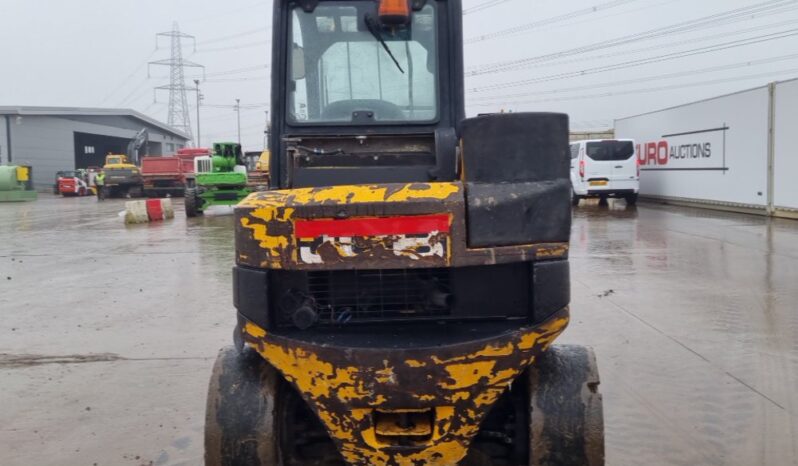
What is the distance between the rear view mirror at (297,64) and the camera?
4.12 metres

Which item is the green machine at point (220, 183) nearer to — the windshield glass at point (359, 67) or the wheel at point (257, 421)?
the windshield glass at point (359, 67)

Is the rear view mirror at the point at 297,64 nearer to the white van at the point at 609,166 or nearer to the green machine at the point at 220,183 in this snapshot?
the green machine at the point at 220,183

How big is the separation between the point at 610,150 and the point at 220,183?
467 inches

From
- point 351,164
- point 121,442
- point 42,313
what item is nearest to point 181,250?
point 42,313

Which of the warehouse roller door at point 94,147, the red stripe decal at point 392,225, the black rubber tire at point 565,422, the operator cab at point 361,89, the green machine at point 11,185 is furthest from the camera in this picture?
the warehouse roller door at point 94,147

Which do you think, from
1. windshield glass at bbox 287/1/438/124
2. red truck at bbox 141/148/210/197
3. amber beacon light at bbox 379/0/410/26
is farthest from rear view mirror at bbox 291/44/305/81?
red truck at bbox 141/148/210/197

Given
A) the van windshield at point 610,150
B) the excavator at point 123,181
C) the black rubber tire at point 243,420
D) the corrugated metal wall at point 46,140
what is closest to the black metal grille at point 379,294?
the black rubber tire at point 243,420

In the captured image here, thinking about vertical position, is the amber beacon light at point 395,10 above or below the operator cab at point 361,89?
above

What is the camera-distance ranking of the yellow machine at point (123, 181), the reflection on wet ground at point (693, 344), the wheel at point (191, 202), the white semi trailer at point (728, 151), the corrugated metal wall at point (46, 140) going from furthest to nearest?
the corrugated metal wall at point (46, 140) → the yellow machine at point (123, 181) → the wheel at point (191, 202) → the white semi trailer at point (728, 151) → the reflection on wet ground at point (693, 344)

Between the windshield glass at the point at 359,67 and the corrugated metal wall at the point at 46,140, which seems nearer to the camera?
the windshield glass at the point at 359,67

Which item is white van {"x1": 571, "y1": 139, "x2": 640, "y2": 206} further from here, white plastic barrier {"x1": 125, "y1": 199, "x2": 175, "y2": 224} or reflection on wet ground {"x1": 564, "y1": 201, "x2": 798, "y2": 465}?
white plastic barrier {"x1": 125, "y1": 199, "x2": 175, "y2": 224}

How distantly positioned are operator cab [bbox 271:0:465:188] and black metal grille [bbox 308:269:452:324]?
77 cm

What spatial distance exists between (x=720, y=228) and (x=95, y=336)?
43.6 ft

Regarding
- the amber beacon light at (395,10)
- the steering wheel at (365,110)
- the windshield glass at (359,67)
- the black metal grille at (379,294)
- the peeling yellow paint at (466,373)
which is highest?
the amber beacon light at (395,10)
